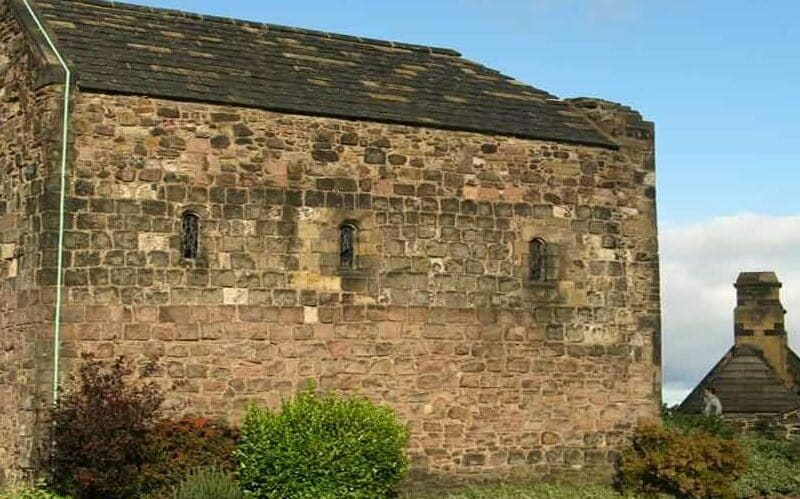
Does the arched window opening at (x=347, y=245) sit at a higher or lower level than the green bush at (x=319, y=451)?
higher

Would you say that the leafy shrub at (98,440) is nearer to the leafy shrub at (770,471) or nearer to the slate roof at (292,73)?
the slate roof at (292,73)

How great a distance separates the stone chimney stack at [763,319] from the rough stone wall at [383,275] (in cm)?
1115

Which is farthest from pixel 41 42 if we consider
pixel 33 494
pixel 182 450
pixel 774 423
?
pixel 774 423

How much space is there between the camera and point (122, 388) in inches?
746

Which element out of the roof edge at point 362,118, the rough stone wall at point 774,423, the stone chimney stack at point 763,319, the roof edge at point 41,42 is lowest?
the rough stone wall at point 774,423

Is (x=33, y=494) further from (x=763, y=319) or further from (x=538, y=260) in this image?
(x=763, y=319)

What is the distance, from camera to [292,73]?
22203 millimetres

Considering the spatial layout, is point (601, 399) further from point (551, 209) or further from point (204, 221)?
point (204, 221)

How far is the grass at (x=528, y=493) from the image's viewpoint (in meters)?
21.1

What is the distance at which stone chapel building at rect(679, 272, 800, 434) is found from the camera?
97.7 ft

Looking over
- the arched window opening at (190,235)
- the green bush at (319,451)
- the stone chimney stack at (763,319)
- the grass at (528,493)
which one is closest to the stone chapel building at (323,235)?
the arched window opening at (190,235)

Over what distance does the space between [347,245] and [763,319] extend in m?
16.1

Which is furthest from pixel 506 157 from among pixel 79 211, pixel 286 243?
pixel 79 211

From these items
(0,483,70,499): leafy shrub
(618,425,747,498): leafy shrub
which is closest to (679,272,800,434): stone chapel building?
(618,425,747,498): leafy shrub
